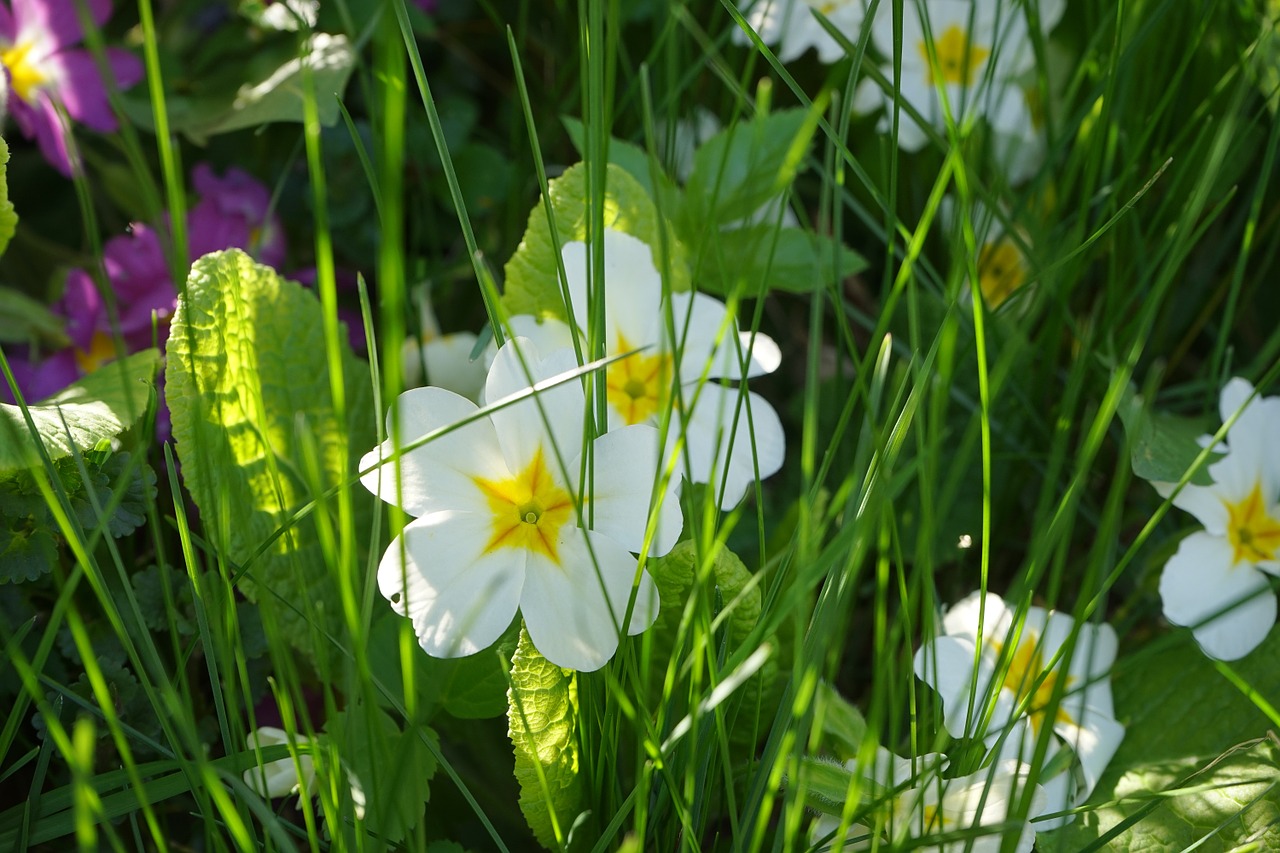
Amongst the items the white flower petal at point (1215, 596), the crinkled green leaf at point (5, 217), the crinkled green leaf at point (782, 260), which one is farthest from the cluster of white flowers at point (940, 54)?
the crinkled green leaf at point (5, 217)

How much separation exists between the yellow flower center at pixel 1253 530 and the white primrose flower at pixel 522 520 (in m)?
0.44

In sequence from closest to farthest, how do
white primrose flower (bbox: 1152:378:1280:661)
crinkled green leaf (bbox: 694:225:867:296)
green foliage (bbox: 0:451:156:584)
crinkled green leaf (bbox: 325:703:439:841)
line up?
crinkled green leaf (bbox: 325:703:439:841) → green foliage (bbox: 0:451:156:584) → white primrose flower (bbox: 1152:378:1280:661) → crinkled green leaf (bbox: 694:225:867:296)

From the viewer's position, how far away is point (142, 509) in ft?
2.15

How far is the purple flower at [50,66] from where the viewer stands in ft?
3.08

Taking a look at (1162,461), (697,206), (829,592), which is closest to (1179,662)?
(1162,461)

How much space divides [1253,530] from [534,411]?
0.54 m

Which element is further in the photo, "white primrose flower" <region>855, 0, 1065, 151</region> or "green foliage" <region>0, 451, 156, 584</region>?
"white primrose flower" <region>855, 0, 1065, 151</region>

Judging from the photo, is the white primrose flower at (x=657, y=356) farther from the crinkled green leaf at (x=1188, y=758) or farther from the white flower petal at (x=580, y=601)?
the crinkled green leaf at (x=1188, y=758)

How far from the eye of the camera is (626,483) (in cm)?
59

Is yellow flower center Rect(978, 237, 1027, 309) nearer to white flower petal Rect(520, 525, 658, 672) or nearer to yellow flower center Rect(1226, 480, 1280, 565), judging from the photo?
yellow flower center Rect(1226, 480, 1280, 565)

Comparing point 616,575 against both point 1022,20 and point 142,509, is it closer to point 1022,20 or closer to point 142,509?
point 142,509

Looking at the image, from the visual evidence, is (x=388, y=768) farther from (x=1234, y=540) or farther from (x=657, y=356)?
(x=1234, y=540)

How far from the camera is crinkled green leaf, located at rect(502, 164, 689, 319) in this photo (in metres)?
0.74

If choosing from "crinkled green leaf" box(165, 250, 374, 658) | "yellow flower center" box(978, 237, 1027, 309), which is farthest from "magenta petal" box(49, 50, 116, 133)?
"yellow flower center" box(978, 237, 1027, 309)
